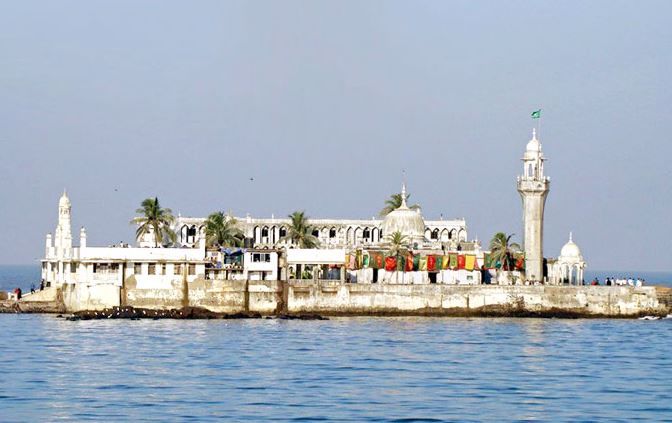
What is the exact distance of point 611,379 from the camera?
7575 cm

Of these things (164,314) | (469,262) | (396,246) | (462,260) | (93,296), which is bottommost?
(164,314)

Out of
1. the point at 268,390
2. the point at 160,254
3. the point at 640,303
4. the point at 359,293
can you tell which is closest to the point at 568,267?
the point at 640,303

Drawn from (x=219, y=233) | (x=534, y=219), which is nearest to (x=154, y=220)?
(x=219, y=233)

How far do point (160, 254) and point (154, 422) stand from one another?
181ft

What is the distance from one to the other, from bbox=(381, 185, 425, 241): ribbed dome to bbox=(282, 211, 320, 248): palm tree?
22.4 ft

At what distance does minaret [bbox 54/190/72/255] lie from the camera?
4663 inches

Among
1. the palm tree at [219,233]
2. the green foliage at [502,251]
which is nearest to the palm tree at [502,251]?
the green foliage at [502,251]

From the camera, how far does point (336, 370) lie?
252 ft

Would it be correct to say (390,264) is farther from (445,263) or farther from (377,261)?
(445,263)

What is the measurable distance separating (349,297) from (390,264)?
816 centimetres

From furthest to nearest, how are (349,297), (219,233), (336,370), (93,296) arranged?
(219,233) → (349,297) → (93,296) → (336,370)

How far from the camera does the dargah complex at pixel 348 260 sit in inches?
4439

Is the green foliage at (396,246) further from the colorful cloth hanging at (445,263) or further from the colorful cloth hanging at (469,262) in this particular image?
the colorful cloth hanging at (469,262)

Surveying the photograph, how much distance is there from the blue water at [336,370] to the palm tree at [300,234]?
24.8 metres
